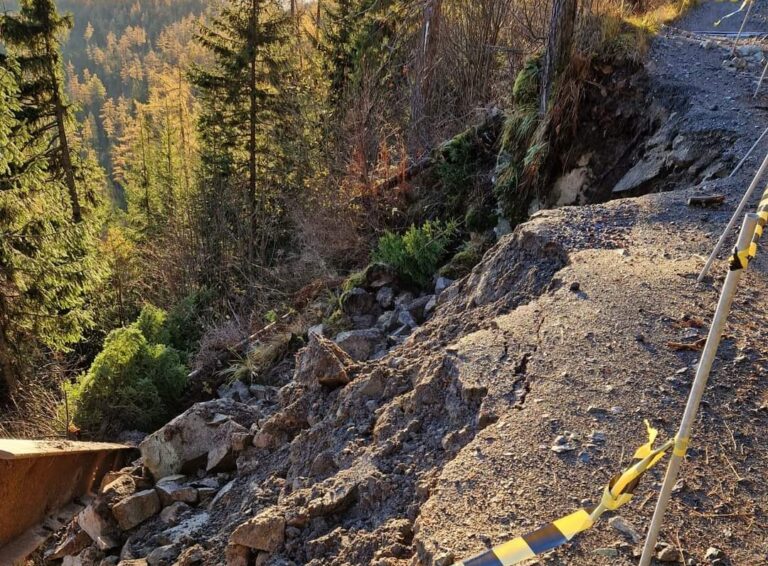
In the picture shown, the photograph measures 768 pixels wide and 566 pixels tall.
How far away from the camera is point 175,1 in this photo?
13150 centimetres

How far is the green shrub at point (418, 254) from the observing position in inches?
268

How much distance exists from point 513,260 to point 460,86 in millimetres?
8840

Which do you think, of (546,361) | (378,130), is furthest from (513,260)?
(378,130)

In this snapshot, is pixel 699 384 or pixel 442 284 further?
pixel 442 284

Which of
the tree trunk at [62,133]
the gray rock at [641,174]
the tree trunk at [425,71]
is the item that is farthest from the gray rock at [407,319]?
the tree trunk at [62,133]

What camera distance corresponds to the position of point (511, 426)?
257 cm

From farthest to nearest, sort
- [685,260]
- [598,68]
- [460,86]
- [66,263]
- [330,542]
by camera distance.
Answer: [460,86], [66,263], [598,68], [685,260], [330,542]

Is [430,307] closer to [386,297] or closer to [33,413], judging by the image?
[386,297]

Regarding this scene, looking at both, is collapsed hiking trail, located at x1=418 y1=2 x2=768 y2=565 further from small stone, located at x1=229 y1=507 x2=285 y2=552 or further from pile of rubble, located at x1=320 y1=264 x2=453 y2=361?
pile of rubble, located at x1=320 y1=264 x2=453 y2=361

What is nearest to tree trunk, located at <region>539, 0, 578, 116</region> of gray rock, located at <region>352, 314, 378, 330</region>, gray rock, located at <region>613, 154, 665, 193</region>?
gray rock, located at <region>613, 154, 665, 193</region>

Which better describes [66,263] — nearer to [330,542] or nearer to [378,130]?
[378,130]

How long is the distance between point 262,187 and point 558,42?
12398 mm

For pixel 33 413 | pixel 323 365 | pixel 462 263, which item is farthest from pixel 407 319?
pixel 33 413

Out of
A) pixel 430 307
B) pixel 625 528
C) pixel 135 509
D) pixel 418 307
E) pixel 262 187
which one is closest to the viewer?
pixel 625 528
